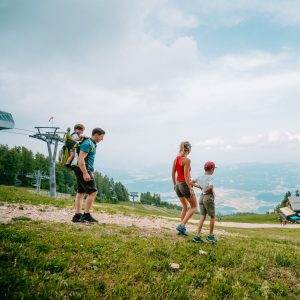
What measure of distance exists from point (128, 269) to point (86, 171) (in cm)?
449

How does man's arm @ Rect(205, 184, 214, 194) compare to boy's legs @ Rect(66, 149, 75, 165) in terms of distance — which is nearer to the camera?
man's arm @ Rect(205, 184, 214, 194)

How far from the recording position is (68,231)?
8672mm

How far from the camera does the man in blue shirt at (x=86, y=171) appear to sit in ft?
32.9

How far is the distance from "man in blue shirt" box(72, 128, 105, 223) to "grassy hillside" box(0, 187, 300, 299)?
1.85 metres

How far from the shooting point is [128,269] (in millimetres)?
6363

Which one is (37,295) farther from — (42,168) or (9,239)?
(42,168)

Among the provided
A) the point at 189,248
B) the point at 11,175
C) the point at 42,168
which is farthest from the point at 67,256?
the point at 42,168

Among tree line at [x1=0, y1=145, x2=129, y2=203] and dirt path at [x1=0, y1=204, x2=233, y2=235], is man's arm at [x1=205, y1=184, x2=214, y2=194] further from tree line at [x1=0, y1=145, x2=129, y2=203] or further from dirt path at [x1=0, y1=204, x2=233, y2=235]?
tree line at [x1=0, y1=145, x2=129, y2=203]

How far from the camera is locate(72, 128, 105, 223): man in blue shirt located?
10.0m

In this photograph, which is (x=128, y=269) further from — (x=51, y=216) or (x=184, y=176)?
(x=51, y=216)

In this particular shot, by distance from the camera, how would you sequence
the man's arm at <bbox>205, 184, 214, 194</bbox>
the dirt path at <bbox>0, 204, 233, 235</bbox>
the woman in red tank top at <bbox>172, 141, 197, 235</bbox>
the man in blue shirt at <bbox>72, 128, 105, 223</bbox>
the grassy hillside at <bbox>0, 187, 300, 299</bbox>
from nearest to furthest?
1. the grassy hillside at <bbox>0, 187, 300, 299</bbox>
2. the man's arm at <bbox>205, 184, 214, 194</bbox>
3. the woman in red tank top at <bbox>172, 141, 197, 235</bbox>
4. the man in blue shirt at <bbox>72, 128, 105, 223</bbox>
5. the dirt path at <bbox>0, 204, 233, 235</bbox>

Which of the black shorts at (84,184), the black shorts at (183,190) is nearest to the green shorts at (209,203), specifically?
the black shorts at (183,190)

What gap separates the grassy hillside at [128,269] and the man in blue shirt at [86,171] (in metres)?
1.85

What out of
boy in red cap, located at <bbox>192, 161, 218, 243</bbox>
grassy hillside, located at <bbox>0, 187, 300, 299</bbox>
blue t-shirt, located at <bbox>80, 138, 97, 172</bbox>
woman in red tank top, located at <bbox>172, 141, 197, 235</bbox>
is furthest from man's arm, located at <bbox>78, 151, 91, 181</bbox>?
boy in red cap, located at <bbox>192, 161, 218, 243</bbox>
